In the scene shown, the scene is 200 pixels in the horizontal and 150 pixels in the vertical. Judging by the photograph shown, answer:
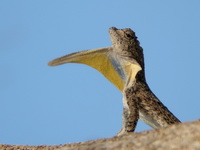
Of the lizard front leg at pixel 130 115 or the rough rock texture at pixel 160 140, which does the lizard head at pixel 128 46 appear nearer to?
the lizard front leg at pixel 130 115

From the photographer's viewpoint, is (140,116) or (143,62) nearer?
(140,116)

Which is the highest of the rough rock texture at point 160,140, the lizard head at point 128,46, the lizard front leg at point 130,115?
the lizard head at point 128,46

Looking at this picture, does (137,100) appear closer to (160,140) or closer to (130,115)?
(130,115)

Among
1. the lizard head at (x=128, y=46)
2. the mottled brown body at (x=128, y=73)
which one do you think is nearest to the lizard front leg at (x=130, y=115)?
the mottled brown body at (x=128, y=73)

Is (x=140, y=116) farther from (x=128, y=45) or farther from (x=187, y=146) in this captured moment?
(x=187, y=146)

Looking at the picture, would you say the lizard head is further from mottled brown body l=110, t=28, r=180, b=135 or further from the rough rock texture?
the rough rock texture

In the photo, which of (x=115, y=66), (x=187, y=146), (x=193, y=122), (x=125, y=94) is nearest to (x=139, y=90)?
(x=125, y=94)

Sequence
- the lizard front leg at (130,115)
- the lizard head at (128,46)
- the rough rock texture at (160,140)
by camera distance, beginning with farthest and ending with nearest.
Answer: the lizard head at (128,46), the lizard front leg at (130,115), the rough rock texture at (160,140)

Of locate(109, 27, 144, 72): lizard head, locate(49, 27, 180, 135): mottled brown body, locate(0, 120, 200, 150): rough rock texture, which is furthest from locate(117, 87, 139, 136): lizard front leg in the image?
locate(0, 120, 200, 150): rough rock texture

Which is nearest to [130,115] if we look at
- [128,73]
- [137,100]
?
[137,100]
